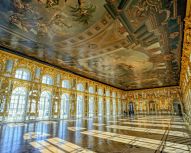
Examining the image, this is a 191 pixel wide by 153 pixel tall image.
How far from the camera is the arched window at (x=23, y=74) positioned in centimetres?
1298

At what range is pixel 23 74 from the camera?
528 inches

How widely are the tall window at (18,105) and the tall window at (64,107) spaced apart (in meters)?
4.83

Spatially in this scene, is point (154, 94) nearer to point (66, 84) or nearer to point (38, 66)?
point (66, 84)

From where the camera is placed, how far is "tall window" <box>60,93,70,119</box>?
16.6 meters

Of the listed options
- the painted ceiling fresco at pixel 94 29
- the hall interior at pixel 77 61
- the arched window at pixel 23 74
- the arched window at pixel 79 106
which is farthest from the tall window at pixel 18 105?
the arched window at pixel 79 106

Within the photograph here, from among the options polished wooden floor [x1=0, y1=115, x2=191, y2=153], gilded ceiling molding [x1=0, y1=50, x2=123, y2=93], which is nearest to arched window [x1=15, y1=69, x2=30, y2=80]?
gilded ceiling molding [x1=0, y1=50, x2=123, y2=93]

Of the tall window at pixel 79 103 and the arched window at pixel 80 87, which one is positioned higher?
the arched window at pixel 80 87

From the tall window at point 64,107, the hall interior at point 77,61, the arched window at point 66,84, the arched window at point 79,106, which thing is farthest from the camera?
the arched window at point 79,106

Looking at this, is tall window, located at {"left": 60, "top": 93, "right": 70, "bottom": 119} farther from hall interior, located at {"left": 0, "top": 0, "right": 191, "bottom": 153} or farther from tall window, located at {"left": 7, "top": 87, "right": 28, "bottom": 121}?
tall window, located at {"left": 7, "top": 87, "right": 28, "bottom": 121}

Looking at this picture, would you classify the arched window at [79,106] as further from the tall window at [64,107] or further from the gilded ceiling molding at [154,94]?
the gilded ceiling molding at [154,94]

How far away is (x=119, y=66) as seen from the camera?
51.3 feet

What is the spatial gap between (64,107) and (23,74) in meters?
6.61

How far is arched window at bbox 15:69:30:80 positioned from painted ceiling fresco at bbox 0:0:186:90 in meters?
1.87

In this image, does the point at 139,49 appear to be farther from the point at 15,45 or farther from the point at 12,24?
the point at 15,45
